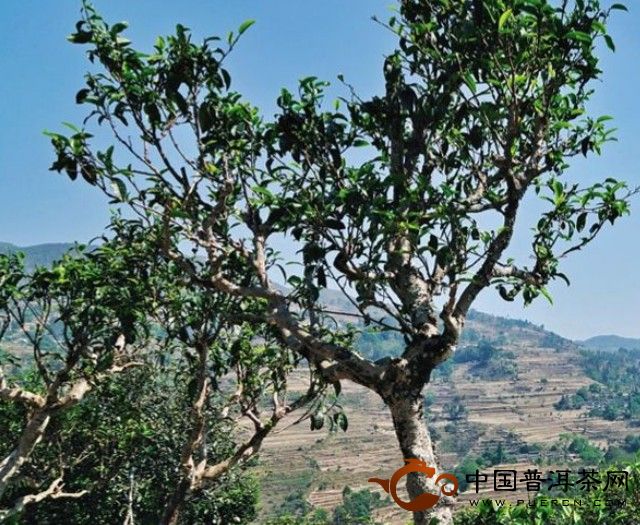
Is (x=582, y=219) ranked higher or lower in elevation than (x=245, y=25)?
lower

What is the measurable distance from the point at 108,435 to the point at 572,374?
200150 mm

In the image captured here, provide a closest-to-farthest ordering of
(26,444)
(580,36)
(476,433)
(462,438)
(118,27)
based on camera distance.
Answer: (580,36), (118,27), (26,444), (462,438), (476,433)

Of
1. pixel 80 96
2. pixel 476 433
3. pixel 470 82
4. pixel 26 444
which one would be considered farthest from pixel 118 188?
pixel 476 433

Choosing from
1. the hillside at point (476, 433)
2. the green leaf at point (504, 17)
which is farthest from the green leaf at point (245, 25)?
the hillside at point (476, 433)

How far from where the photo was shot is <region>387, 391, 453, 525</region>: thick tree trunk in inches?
152

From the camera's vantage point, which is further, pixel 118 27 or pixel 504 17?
pixel 118 27

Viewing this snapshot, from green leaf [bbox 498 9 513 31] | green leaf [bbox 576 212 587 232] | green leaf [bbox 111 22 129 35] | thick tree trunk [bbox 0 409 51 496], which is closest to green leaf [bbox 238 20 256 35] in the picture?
green leaf [bbox 111 22 129 35]

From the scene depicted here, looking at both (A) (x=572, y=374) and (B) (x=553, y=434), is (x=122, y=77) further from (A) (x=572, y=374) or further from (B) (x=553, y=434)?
(A) (x=572, y=374)

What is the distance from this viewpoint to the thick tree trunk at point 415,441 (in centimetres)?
385

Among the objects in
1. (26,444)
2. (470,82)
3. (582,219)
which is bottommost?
(26,444)

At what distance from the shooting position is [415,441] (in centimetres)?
398

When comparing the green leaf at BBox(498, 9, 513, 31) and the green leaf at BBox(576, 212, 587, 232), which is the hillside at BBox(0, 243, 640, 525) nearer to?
the green leaf at BBox(576, 212, 587, 232)

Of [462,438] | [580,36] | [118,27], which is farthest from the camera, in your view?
[462,438]

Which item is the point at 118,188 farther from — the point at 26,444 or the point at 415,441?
the point at 26,444
